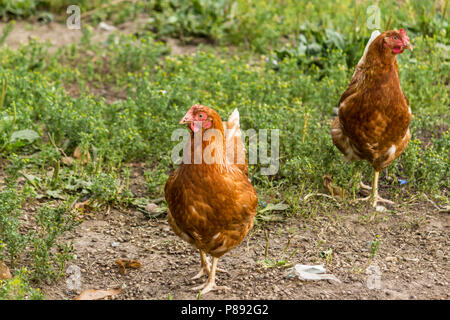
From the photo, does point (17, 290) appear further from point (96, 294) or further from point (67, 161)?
point (67, 161)

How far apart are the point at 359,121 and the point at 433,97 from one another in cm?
193

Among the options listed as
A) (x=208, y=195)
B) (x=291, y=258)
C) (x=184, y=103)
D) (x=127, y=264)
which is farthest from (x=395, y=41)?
(x=127, y=264)

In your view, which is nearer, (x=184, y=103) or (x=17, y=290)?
(x=17, y=290)

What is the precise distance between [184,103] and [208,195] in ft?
7.80

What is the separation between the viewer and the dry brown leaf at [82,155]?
196 inches

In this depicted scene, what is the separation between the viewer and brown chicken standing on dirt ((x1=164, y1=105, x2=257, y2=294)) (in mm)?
3275

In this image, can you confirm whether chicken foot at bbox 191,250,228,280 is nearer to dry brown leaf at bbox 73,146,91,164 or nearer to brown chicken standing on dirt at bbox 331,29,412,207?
brown chicken standing on dirt at bbox 331,29,412,207

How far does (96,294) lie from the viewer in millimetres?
3541

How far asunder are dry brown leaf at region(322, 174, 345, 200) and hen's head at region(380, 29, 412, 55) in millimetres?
1177

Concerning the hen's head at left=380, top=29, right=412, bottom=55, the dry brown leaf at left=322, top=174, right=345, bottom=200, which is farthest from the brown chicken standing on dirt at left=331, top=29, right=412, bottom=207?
the dry brown leaf at left=322, top=174, right=345, bottom=200

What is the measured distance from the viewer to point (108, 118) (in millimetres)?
5672

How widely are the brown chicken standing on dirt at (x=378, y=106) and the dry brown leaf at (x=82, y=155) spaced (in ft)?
7.17

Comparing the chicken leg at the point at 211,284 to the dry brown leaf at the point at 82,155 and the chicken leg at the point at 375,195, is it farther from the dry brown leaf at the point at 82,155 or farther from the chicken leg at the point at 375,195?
the dry brown leaf at the point at 82,155

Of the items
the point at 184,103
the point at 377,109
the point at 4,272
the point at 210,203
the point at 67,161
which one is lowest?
the point at 4,272
